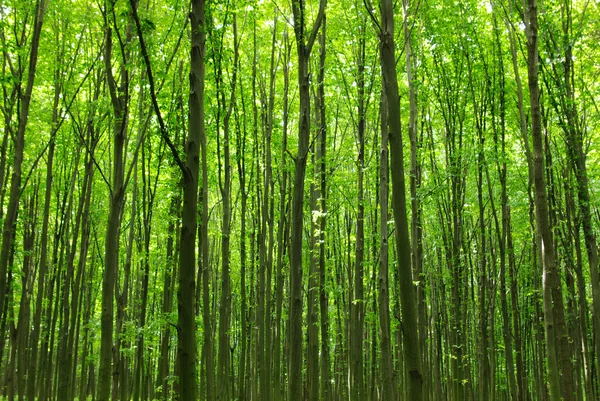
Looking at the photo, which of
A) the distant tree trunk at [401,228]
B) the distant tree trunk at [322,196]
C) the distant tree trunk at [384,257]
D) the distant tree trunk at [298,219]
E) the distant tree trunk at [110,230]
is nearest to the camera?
the distant tree trunk at [401,228]

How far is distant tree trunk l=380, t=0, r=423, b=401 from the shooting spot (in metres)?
3.58

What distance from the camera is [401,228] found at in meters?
3.79

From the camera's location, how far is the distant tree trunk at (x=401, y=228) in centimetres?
358

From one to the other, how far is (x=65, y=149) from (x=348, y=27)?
7486mm

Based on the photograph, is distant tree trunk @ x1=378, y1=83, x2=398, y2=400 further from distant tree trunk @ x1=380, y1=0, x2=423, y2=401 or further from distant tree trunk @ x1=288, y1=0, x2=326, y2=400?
distant tree trunk @ x1=380, y1=0, x2=423, y2=401

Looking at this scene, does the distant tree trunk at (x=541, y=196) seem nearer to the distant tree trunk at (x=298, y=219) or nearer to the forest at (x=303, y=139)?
the forest at (x=303, y=139)

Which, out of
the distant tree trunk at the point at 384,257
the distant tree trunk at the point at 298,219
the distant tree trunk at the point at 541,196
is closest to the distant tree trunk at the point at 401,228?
the distant tree trunk at the point at 298,219

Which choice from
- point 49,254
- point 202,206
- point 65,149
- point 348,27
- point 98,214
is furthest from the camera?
point 49,254

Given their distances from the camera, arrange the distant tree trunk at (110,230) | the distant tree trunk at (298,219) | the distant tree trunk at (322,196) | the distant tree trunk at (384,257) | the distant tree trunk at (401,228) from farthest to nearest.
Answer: the distant tree trunk at (322,196), the distant tree trunk at (384,257), the distant tree trunk at (110,230), the distant tree trunk at (298,219), the distant tree trunk at (401,228)

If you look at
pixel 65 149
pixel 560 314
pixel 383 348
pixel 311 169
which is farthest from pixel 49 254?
pixel 560 314

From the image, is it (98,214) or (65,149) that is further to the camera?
(98,214)

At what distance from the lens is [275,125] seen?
508 inches

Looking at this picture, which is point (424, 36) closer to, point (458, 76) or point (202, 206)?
point (458, 76)

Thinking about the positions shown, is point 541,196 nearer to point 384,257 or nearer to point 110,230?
point 384,257
